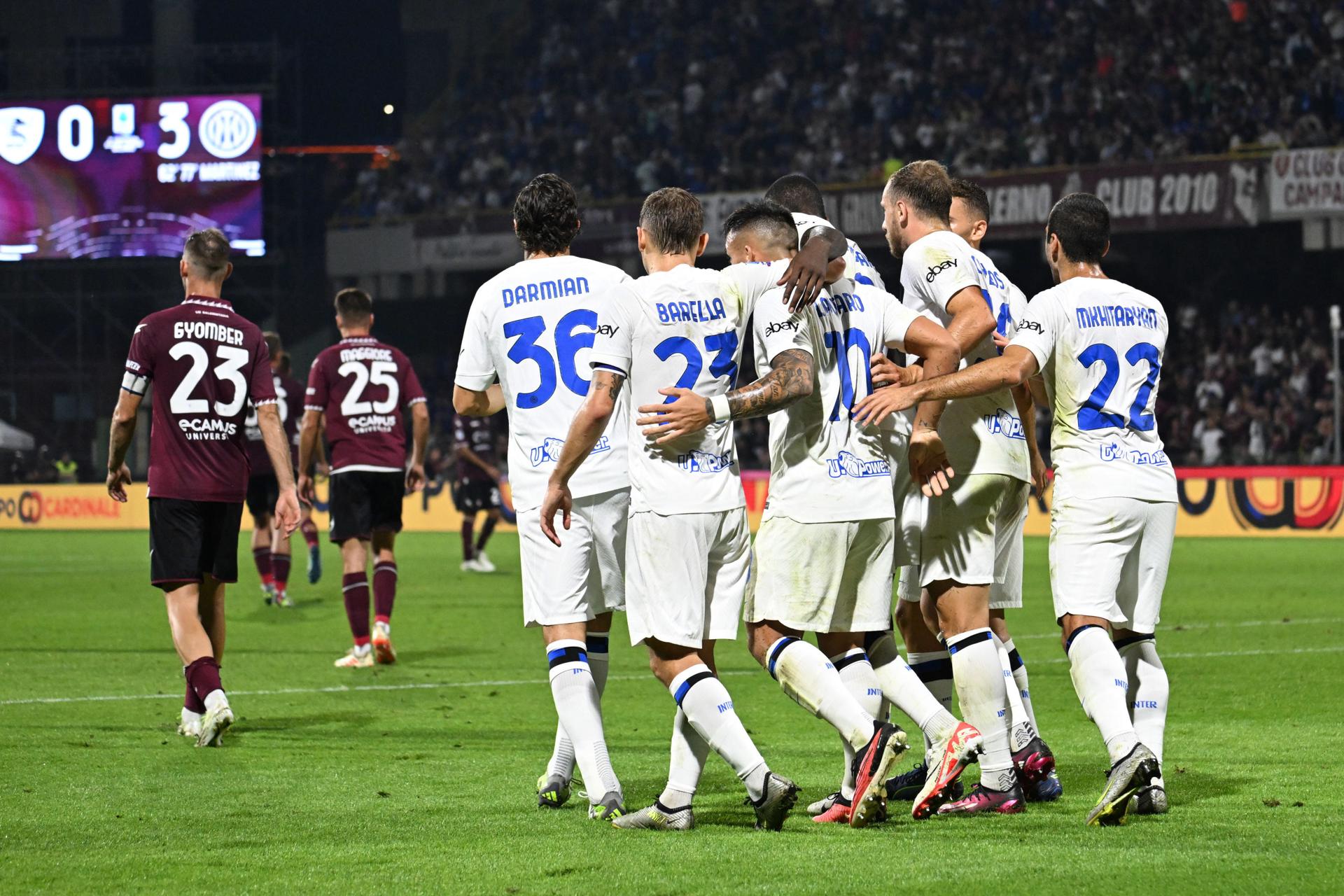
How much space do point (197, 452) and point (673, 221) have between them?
3.26 metres

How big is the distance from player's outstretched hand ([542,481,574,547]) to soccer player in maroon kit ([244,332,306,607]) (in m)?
9.26

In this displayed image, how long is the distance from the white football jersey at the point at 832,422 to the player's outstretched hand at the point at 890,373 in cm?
3

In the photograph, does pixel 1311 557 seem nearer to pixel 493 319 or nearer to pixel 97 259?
pixel 493 319

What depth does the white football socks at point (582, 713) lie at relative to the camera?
5949mm

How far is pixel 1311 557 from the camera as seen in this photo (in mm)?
20094

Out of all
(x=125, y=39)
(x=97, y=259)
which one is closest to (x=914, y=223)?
(x=97, y=259)

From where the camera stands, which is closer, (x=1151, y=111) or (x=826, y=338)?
(x=826, y=338)

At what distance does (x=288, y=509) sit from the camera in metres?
7.93

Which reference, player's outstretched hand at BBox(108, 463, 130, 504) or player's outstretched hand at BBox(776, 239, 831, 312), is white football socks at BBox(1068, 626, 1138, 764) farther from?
player's outstretched hand at BBox(108, 463, 130, 504)

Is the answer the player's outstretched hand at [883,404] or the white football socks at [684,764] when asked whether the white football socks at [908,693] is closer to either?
the white football socks at [684,764]

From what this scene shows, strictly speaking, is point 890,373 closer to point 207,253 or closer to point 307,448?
point 207,253

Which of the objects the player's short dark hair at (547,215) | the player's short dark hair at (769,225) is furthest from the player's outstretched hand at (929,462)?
the player's short dark hair at (547,215)

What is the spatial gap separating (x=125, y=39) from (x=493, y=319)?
36.4 metres

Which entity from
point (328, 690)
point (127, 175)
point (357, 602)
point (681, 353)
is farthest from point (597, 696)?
point (127, 175)
